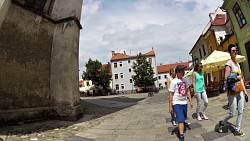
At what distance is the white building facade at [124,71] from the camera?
193 feet

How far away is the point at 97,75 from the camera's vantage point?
4781 centimetres

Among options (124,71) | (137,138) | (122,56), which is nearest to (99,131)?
(137,138)

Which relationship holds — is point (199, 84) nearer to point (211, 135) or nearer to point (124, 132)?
point (211, 135)

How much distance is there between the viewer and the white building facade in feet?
193

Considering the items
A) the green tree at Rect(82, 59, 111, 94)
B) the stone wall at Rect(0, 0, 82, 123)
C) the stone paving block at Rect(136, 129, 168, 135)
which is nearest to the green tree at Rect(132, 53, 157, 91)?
the green tree at Rect(82, 59, 111, 94)

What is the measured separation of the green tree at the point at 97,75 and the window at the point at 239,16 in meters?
33.8

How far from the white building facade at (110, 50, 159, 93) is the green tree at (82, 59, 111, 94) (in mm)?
10575

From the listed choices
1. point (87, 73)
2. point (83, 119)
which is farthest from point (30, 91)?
point (87, 73)

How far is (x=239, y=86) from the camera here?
439 cm

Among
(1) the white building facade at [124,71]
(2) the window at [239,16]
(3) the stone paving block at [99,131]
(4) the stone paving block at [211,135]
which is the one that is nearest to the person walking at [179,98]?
(4) the stone paving block at [211,135]

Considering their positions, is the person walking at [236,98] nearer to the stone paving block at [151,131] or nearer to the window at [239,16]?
the stone paving block at [151,131]

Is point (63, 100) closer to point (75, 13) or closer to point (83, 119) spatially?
point (83, 119)

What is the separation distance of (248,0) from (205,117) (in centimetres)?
1220

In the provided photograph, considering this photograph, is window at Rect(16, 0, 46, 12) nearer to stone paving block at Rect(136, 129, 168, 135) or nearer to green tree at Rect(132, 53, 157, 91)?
stone paving block at Rect(136, 129, 168, 135)
